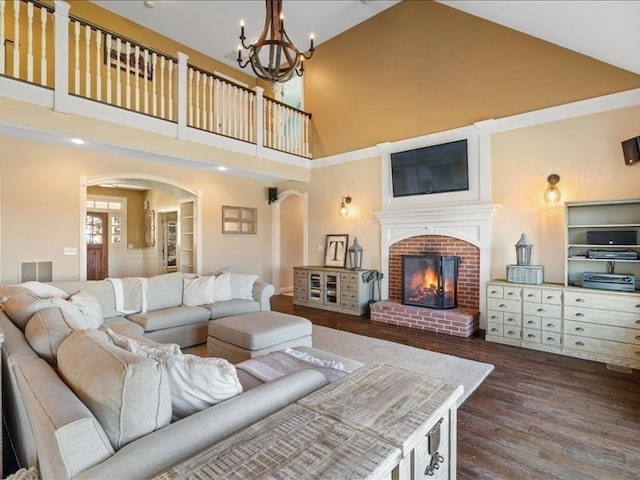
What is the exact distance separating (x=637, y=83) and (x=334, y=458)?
16.6ft

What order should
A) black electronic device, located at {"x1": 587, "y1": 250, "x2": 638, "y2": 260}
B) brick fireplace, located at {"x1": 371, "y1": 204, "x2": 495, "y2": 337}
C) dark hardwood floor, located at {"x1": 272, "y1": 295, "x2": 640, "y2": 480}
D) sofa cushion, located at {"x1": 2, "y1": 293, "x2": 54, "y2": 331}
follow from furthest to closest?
brick fireplace, located at {"x1": 371, "y1": 204, "x2": 495, "y2": 337}
black electronic device, located at {"x1": 587, "y1": 250, "x2": 638, "y2": 260}
sofa cushion, located at {"x1": 2, "y1": 293, "x2": 54, "y2": 331}
dark hardwood floor, located at {"x1": 272, "y1": 295, "x2": 640, "y2": 480}

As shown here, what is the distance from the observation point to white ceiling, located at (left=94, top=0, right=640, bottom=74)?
296 cm

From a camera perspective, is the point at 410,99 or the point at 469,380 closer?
the point at 469,380

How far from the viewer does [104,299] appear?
376cm

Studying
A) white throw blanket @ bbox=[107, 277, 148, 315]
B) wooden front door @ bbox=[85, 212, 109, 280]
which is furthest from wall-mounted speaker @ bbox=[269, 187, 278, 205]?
wooden front door @ bbox=[85, 212, 109, 280]

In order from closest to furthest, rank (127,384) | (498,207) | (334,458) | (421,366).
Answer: (334,458), (127,384), (421,366), (498,207)

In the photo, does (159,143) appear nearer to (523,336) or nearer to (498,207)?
(498,207)

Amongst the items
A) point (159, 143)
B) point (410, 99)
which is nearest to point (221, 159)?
point (159, 143)

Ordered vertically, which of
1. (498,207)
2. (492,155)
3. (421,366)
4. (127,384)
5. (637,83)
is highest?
(637,83)

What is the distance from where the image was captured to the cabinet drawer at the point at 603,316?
10.9ft

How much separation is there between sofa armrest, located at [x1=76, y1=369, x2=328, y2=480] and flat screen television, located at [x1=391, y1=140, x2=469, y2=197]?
4402mm

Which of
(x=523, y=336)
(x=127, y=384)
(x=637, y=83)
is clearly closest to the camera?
(x=127, y=384)

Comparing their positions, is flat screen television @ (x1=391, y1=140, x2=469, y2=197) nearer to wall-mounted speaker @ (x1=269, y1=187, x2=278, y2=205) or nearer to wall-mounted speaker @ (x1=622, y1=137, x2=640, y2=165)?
wall-mounted speaker @ (x1=622, y1=137, x2=640, y2=165)

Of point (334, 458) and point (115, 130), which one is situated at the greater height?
point (115, 130)
